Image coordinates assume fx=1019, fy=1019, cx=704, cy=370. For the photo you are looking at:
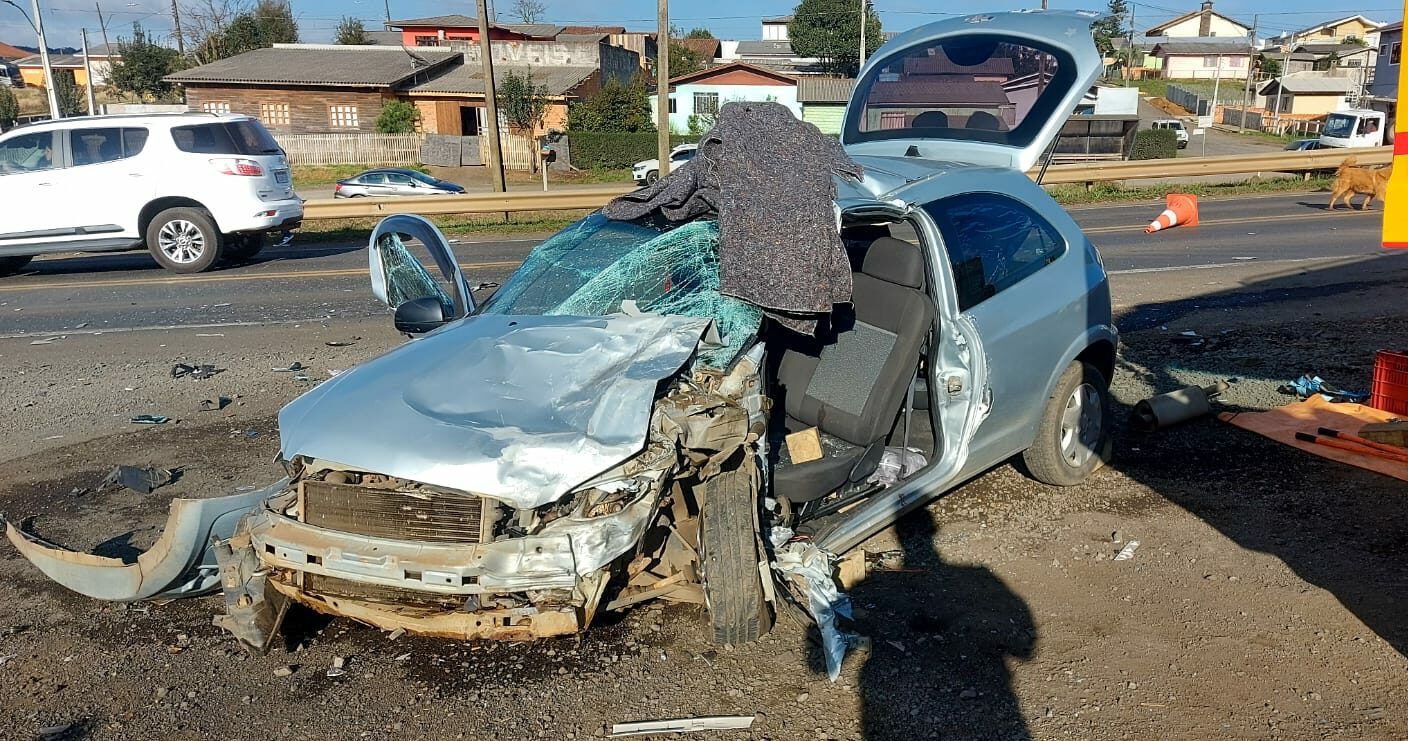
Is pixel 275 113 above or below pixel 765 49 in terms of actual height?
below

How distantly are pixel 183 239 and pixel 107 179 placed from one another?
4.10 feet

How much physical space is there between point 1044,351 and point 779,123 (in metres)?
1.75

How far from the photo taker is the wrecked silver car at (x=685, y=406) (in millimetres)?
3344

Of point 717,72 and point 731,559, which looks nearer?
point 731,559

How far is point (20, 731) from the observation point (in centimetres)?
336

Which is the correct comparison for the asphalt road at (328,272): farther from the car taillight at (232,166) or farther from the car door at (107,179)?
the car taillight at (232,166)

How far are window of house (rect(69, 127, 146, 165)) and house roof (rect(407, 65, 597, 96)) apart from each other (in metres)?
32.3

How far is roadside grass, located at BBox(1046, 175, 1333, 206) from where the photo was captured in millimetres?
20906

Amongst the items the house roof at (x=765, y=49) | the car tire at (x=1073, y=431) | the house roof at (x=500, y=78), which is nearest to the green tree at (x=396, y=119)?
the house roof at (x=500, y=78)

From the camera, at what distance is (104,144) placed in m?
13.9

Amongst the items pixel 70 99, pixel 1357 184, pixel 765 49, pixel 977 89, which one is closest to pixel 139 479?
pixel 977 89

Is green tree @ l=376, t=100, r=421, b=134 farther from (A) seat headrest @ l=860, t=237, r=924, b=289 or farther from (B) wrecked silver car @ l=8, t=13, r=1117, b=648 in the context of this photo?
(A) seat headrest @ l=860, t=237, r=924, b=289

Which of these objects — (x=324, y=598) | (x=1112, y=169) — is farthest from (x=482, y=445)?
(x=1112, y=169)

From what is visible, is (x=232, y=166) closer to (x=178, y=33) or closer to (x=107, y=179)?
(x=107, y=179)
